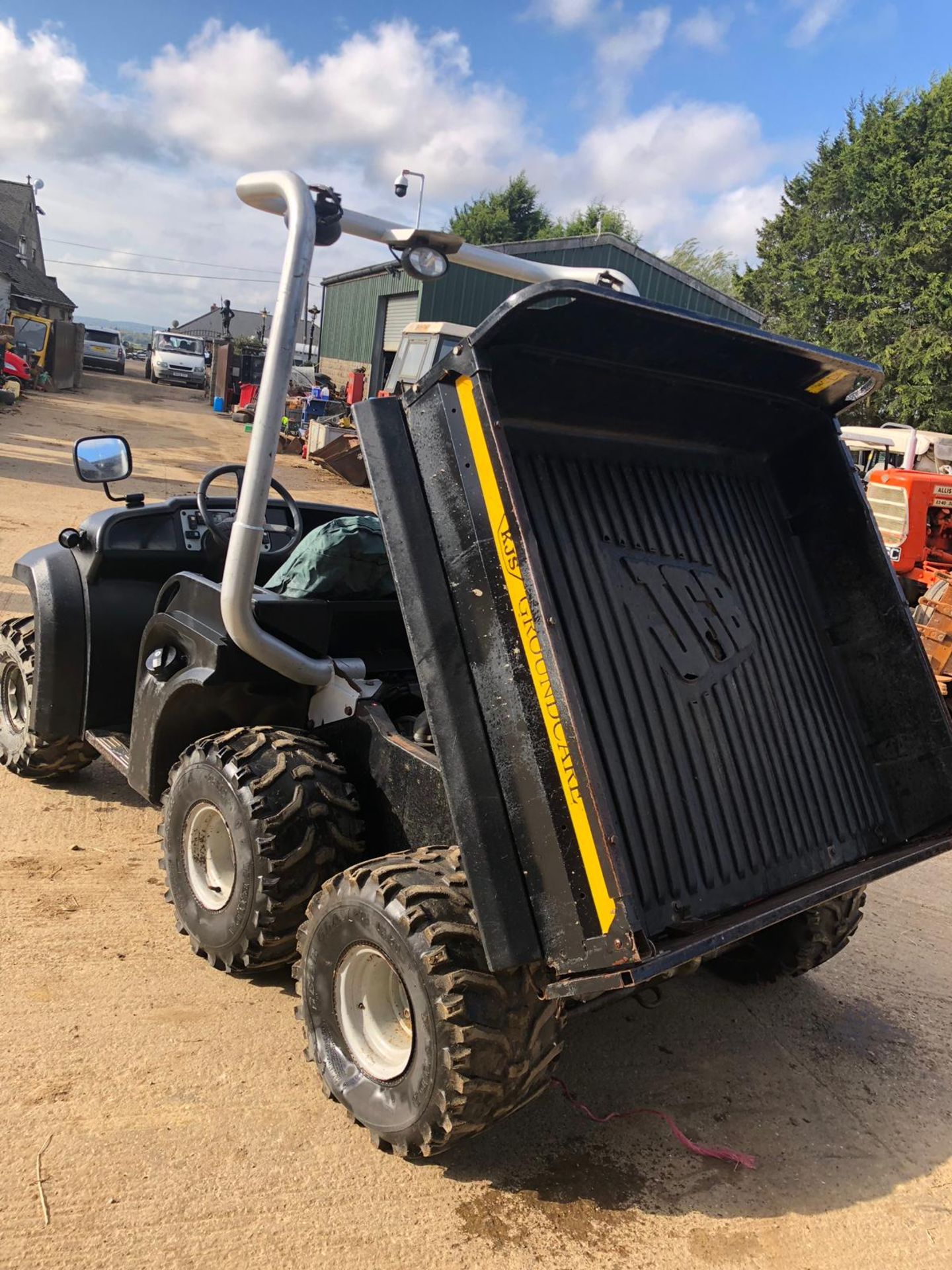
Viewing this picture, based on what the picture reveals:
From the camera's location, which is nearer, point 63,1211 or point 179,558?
point 63,1211

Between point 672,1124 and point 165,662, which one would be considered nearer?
point 672,1124

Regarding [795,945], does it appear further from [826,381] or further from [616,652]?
[826,381]

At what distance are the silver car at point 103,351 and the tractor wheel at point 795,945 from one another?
4126 centimetres

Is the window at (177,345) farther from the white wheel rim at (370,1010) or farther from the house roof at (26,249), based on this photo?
the white wheel rim at (370,1010)

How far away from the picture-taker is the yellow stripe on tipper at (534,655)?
2.08 meters

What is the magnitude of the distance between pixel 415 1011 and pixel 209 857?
3.82ft

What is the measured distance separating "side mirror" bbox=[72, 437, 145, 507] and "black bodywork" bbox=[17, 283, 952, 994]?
2.72 feet

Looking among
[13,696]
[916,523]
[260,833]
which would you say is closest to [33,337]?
[916,523]

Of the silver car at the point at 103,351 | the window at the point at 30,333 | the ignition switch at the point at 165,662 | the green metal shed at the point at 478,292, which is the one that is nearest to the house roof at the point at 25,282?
the silver car at the point at 103,351

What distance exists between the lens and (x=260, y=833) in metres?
2.75

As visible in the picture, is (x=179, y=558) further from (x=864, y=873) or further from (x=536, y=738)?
(x=864, y=873)

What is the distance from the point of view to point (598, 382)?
9.17 ft

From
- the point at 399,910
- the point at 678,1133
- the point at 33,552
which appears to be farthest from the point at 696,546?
the point at 33,552

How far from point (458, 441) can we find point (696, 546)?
37.9 inches
